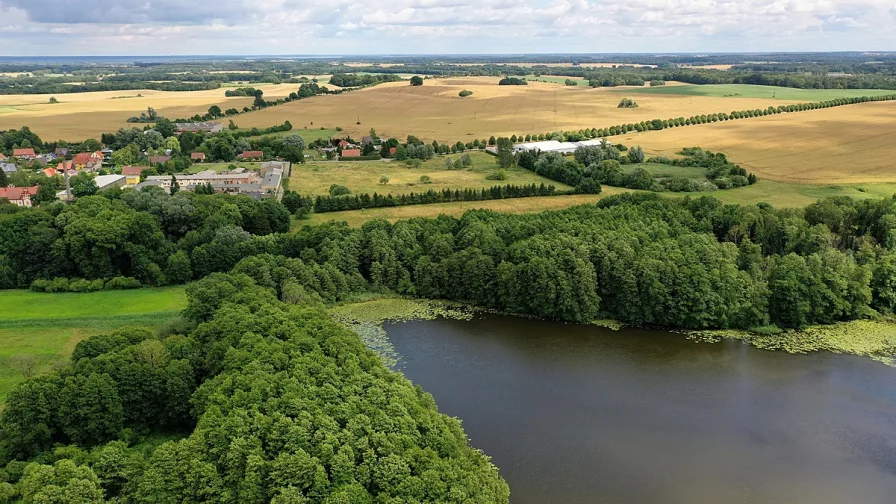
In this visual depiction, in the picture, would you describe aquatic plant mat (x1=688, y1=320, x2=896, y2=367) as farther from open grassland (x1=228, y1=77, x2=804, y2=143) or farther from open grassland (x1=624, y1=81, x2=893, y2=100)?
open grassland (x1=624, y1=81, x2=893, y2=100)

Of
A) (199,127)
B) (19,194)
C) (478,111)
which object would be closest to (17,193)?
(19,194)

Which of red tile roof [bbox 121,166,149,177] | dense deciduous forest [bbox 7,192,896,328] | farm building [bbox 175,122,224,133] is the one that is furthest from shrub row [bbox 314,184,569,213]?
farm building [bbox 175,122,224,133]

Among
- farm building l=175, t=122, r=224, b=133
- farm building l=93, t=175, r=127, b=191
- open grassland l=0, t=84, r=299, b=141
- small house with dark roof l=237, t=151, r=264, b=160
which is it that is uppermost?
open grassland l=0, t=84, r=299, b=141

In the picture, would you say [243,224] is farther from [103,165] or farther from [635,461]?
[103,165]

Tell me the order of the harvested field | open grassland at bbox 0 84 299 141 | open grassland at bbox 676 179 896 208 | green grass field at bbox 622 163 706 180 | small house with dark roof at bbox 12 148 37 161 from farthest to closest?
the harvested field < open grassland at bbox 0 84 299 141 < small house with dark roof at bbox 12 148 37 161 < green grass field at bbox 622 163 706 180 < open grassland at bbox 676 179 896 208

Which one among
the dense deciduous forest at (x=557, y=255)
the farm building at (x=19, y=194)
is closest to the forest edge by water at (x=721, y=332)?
the dense deciduous forest at (x=557, y=255)

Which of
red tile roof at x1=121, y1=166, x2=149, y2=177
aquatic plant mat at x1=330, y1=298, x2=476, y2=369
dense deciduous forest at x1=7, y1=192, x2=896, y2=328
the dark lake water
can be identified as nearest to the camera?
the dark lake water

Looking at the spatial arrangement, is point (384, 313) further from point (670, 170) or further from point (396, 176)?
point (670, 170)
